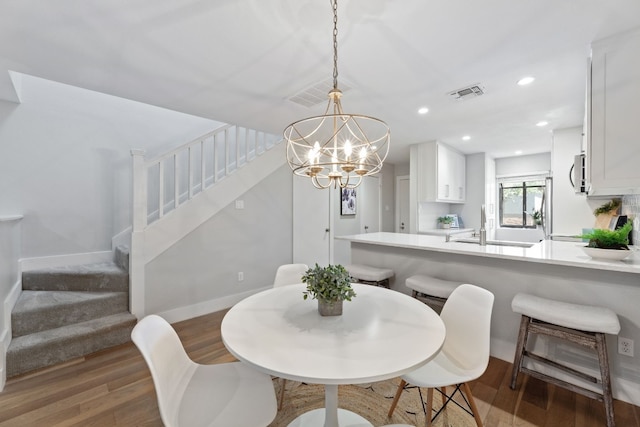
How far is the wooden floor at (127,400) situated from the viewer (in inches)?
67.1

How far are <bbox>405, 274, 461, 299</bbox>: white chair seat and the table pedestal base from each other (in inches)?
46.7

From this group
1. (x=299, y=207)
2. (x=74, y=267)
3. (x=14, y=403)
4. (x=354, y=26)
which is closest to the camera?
(x=354, y=26)

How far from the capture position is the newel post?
9.49 ft

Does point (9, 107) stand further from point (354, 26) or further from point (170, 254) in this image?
point (354, 26)

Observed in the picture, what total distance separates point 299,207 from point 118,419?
126 inches

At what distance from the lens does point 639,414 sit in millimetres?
1737

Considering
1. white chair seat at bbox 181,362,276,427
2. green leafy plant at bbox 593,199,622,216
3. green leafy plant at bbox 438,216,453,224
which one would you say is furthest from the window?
white chair seat at bbox 181,362,276,427

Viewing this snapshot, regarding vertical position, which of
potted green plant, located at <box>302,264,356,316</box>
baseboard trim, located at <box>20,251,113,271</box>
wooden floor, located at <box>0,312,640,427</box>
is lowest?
wooden floor, located at <box>0,312,640,427</box>

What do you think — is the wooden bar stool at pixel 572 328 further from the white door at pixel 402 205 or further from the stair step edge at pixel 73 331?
the white door at pixel 402 205

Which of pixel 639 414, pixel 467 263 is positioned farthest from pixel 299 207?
pixel 639 414

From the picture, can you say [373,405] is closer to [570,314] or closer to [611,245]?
[570,314]

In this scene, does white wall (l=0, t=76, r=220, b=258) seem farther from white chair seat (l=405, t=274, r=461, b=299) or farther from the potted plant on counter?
the potted plant on counter

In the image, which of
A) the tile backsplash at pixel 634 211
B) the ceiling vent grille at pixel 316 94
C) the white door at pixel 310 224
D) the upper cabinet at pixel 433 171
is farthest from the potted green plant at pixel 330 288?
the upper cabinet at pixel 433 171

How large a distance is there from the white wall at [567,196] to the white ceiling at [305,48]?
3.60 ft
